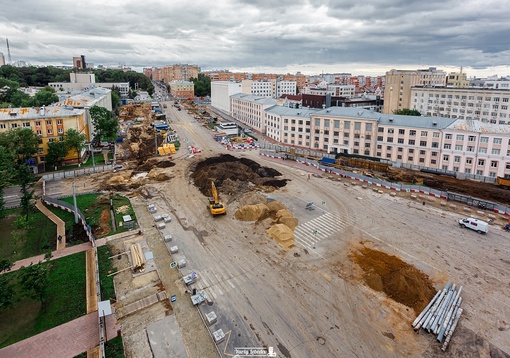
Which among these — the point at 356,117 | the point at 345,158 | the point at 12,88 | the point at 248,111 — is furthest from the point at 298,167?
the point at 12,88

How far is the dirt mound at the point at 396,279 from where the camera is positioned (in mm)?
24469

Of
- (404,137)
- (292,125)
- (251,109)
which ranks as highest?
(251,109)

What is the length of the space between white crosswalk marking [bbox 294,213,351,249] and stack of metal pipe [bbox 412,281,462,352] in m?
11.9

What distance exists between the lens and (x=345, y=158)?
212 ft

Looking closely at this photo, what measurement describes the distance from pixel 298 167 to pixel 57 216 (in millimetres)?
40605

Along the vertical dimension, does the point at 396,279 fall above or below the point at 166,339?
above

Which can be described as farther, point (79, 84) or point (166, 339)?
point (79, 84)

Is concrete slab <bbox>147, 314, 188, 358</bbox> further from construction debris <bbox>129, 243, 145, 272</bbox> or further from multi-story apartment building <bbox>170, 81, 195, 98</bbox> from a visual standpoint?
multi-story apartment building <bbox>170, 81, 195, 98</bbox>

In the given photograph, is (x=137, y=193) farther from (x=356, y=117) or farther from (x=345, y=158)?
(x=356, y=117)

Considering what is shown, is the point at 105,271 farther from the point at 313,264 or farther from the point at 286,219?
the point at 286,219

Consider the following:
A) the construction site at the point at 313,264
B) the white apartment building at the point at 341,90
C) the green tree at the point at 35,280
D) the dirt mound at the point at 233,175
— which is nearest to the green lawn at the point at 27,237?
the construction site at the point at 313,264

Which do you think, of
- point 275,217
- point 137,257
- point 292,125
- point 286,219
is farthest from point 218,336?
point 292,125

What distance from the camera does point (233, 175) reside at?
169 feet

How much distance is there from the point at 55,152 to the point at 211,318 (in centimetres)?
4772
